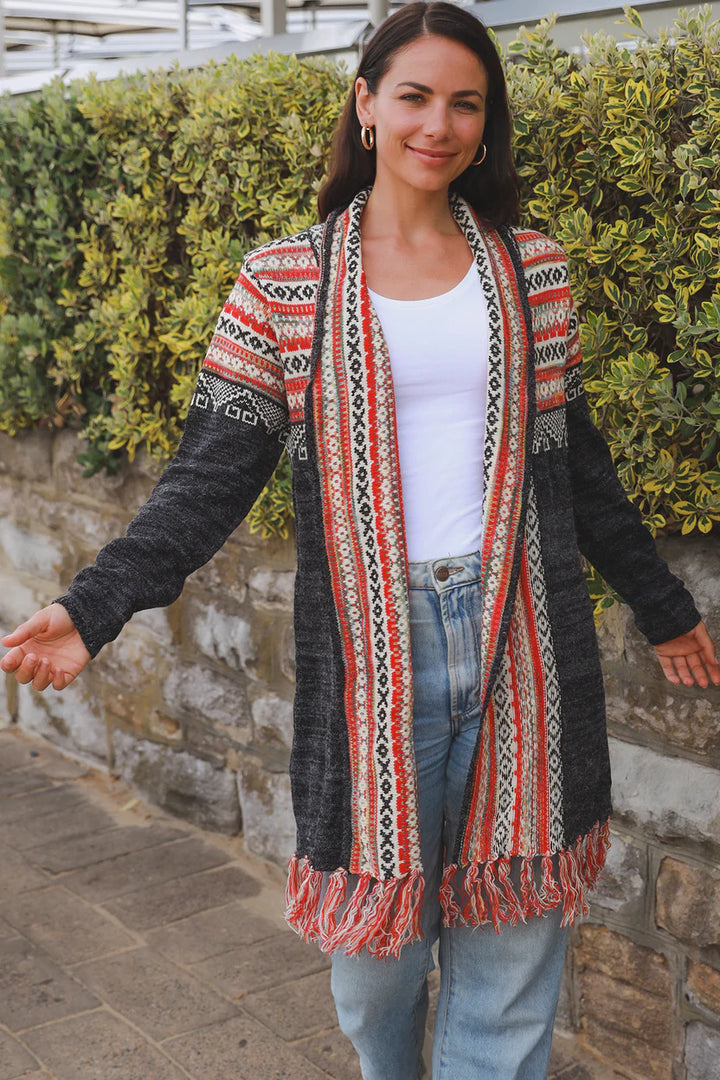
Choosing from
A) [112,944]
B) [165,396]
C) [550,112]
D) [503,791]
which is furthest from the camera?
[165,396]

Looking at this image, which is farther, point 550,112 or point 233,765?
point 233,765

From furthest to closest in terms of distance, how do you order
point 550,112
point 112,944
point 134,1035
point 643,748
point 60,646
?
point 112,944 < point 134,1035 < point 643,748 < point 550,112 < point 60,646

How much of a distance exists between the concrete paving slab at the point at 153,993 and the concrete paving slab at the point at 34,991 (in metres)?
0.05

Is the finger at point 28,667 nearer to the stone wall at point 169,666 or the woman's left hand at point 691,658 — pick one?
the woman's left hand at point 691,658

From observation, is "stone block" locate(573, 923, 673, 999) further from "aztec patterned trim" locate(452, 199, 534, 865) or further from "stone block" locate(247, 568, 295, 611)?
"stone block" locate(247, 568, 295, 611)

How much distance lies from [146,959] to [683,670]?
1.80m

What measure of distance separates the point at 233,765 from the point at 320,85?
2017mm

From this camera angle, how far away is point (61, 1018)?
10.1 ft

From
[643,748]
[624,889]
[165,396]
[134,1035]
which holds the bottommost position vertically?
[134,1035]

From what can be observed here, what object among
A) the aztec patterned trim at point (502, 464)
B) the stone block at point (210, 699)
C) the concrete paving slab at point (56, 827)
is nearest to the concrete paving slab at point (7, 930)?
the concrete paving slab at point (56, 827)

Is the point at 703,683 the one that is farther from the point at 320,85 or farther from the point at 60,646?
the point at 320,85

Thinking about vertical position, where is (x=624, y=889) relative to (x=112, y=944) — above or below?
above

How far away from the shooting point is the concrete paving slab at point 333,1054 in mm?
2871

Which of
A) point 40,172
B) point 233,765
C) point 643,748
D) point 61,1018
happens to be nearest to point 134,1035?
point 61,1018
